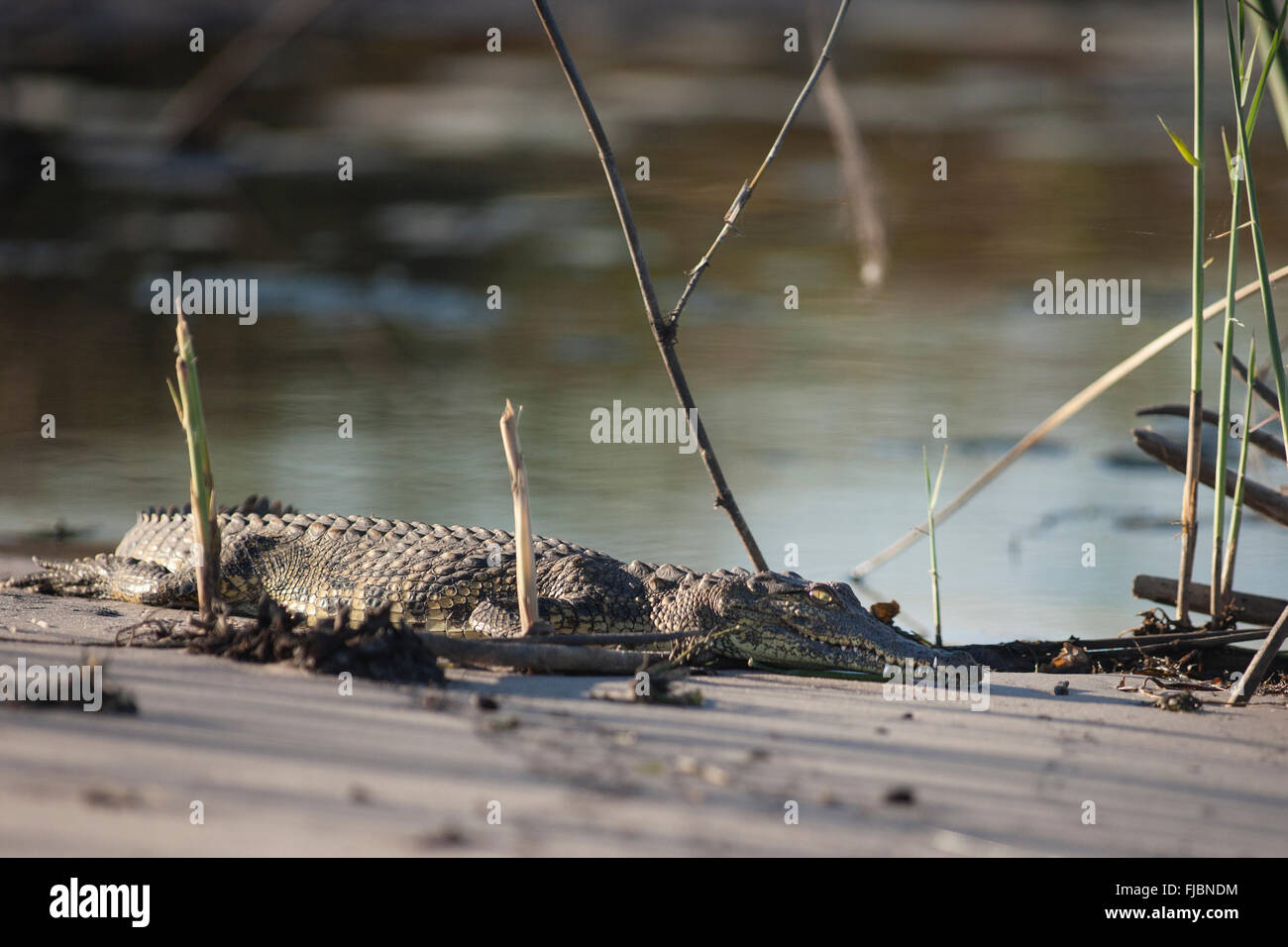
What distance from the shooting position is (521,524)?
3707 millimetres

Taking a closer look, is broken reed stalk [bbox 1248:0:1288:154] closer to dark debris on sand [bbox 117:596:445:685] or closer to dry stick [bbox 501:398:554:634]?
dry stick [bbox 501:398:554:634]

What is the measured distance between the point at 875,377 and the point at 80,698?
7.24 metres

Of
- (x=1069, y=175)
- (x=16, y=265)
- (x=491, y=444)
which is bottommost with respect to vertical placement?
(x=491, y=444)

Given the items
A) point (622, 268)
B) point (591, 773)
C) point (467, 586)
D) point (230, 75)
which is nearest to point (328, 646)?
point (591, 773)

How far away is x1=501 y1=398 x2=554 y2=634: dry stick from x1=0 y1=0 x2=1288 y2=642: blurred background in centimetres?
127

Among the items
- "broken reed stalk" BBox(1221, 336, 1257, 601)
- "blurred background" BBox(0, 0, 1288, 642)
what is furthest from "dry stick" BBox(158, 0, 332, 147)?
"broken reed stalk" BBox(1221, 336, 1257, 601)

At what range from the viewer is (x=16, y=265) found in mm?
13094

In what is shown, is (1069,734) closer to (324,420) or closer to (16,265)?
(324,420)

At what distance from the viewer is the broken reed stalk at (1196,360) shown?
3.62 metres

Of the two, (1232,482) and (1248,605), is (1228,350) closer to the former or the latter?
(1232,482)

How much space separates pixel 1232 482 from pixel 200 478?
11.2 ft

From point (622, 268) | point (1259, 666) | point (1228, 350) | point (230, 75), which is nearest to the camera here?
point (230, 75)

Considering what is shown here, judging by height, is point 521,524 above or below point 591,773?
above

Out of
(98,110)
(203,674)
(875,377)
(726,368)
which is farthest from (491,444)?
(98,110)
